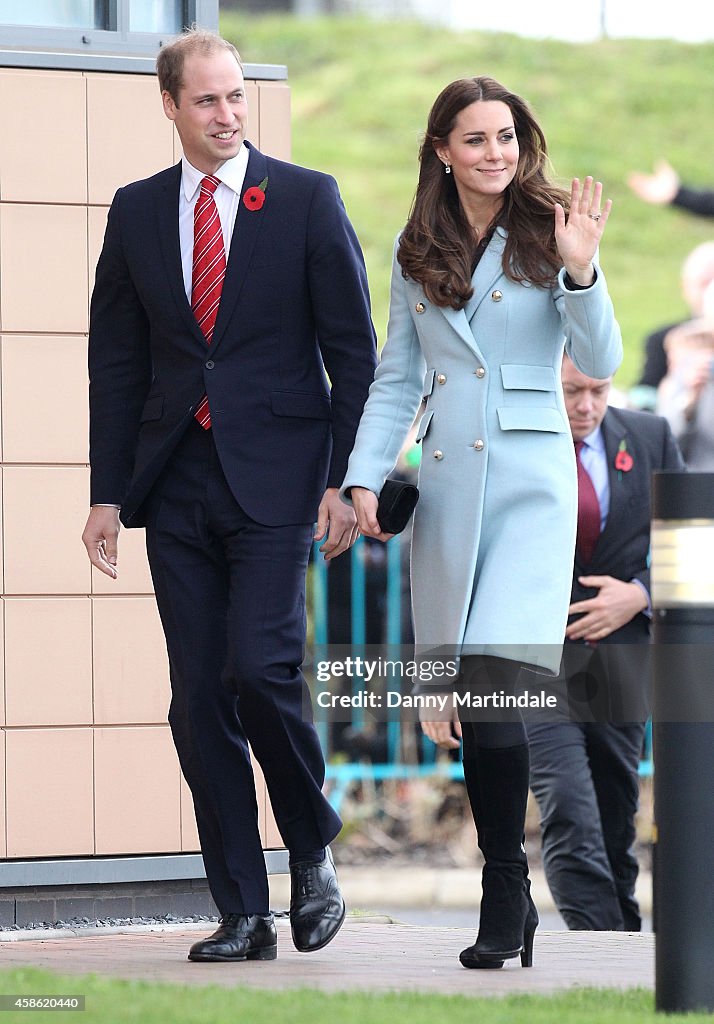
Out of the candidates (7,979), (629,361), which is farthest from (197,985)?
(629,361)

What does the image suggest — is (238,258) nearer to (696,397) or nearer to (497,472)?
(497,472)

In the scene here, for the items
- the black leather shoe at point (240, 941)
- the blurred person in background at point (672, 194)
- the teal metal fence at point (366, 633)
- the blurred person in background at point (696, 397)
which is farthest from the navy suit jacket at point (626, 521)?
the blurred person in background at point (672, 194)

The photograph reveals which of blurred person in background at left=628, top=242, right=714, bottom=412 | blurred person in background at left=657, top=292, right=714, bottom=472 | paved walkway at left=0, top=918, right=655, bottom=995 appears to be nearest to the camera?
paved walkway at left=0, top=918, right=655, bottom=995

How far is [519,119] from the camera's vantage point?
4.72 m

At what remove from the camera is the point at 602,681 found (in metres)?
6.48

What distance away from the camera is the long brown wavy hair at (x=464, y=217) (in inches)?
182

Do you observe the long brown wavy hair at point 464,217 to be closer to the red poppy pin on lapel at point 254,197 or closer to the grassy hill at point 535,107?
the red poppy pin on lapel at point 254,197

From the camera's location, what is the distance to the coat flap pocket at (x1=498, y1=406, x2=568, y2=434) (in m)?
4.57

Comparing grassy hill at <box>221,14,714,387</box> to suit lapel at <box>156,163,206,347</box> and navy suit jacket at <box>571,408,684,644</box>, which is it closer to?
navy suit jacket at <box>571,408,684,644</box>

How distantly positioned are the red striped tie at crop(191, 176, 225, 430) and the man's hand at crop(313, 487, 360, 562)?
346mm

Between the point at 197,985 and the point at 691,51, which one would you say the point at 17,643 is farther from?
the point at 691,51

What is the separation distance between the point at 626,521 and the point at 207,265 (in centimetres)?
211

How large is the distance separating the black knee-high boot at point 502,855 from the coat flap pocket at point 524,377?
830mm

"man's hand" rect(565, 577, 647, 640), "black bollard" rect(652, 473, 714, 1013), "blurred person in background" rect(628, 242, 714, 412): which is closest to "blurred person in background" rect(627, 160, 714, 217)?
"blurred person in background" rect(628, 242, 714, 412)
